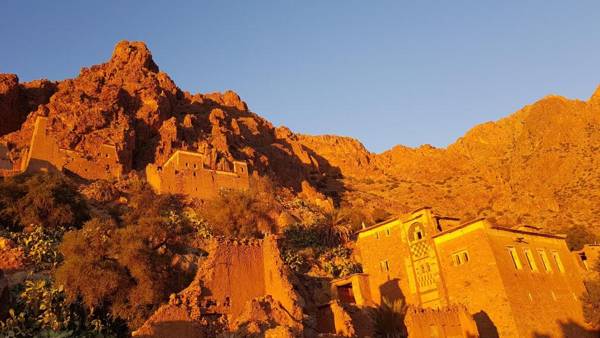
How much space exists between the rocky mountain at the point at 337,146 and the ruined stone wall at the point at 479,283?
26.4m

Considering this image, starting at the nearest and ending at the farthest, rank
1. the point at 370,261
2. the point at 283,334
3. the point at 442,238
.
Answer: the point at 283,334 < the point at 442,238 < the point at 370,261

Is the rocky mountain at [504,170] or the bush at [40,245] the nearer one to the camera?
the bush at [40,245]

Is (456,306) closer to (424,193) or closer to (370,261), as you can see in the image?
(370,261)

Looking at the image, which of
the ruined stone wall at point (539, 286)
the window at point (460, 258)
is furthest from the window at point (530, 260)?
the window at point (460, 258)

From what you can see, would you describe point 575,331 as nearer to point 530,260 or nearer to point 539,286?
point 539,286

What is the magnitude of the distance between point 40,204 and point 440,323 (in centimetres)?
2244

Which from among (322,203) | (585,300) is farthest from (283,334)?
(322,203)

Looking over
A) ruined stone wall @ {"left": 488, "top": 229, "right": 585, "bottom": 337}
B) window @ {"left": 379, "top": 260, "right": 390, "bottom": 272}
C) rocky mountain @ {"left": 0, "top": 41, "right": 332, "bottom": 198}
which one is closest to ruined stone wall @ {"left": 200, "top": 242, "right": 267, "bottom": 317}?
window @ {"left": 379, "top": 260, "right": 390, "bottom": 272}

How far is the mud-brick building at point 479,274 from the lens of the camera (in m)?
25.8

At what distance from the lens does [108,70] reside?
59.4m

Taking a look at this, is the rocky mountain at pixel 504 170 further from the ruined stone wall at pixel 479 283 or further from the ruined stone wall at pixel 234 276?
the ruined stone wall at pixel 234 276

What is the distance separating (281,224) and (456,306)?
19035mm

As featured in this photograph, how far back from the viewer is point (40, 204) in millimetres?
30812

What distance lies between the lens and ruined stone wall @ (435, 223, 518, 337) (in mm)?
25188
